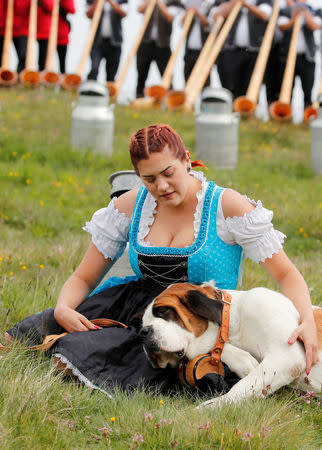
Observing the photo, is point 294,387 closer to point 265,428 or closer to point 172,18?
point 265,428

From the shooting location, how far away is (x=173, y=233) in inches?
130

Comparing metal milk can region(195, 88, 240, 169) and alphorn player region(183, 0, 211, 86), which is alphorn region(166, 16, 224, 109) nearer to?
alphorn player region(183, 0, 211, 86)

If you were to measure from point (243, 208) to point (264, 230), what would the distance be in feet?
0.45

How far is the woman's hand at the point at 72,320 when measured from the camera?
323cm

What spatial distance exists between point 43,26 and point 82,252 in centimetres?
927

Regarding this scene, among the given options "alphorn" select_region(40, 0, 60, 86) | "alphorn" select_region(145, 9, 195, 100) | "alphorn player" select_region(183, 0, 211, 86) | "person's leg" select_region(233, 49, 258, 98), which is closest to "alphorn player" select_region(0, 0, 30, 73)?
"alphorn" select_region(40, 0, 60, 86)

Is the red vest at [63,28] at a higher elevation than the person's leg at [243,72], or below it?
higher

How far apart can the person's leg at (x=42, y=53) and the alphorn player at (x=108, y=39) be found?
0.93 meters

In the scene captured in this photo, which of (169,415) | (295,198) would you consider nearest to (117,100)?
(295,198)

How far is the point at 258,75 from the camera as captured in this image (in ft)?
41.1

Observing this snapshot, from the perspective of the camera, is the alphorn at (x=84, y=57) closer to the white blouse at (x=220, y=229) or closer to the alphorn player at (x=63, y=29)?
the alphorn player at (x=63, y=29)

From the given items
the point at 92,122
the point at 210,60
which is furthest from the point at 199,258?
the point at 210,60

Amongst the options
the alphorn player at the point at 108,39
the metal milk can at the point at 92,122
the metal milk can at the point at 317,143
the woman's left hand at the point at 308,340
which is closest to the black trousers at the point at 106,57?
the alphorn player at the point at 108,39

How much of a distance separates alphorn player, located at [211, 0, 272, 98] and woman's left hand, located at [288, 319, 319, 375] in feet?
33.9
